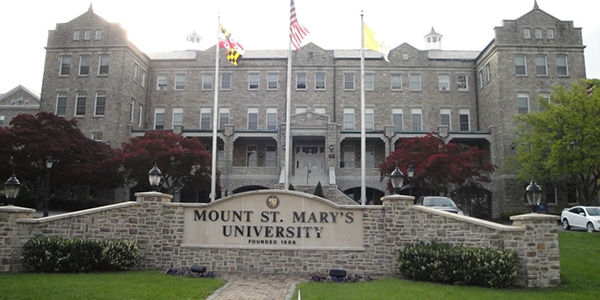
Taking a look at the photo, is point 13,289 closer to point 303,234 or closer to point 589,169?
point 303,234

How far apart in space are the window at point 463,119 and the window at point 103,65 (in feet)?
93.6

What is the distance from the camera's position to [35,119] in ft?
92.4

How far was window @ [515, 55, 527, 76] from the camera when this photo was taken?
3606 centimetres

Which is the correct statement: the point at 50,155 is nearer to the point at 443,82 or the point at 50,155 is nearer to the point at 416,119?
the point at 416,119

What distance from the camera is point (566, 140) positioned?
28.2 meters

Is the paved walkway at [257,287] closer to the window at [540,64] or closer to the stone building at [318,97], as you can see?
the stone building at [318,97]

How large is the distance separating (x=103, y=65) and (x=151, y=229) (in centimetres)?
2639

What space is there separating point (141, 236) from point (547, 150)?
87.9 feet

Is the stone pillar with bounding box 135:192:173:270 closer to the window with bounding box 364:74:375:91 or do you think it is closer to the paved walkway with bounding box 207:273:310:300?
the paved walkway with bounding box 207:273:310:300

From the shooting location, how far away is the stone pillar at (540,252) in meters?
13.3

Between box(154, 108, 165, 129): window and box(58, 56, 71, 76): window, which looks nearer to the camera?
box(58, 56, 71, 76): window

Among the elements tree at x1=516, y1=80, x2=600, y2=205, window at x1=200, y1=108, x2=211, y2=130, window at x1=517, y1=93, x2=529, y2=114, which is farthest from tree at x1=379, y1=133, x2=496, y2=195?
window at x1=200, y1=108, x2=211, y2=130

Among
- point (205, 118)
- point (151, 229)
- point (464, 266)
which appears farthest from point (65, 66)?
point (464, 266)

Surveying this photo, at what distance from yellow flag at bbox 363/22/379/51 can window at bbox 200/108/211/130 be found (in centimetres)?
2229
